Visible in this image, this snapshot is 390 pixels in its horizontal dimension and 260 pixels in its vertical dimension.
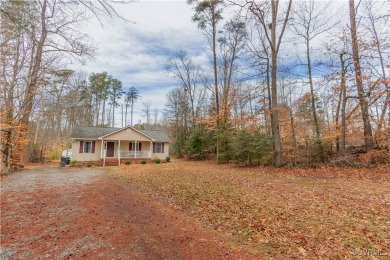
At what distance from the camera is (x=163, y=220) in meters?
5.00

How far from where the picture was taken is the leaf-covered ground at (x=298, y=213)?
3459 mm

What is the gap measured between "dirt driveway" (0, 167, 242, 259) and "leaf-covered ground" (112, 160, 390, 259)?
59cm

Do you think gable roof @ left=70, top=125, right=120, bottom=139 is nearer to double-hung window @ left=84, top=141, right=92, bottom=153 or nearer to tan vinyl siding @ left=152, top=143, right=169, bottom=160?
double-hung window @ left=84, top=141, right=92, bottom=153

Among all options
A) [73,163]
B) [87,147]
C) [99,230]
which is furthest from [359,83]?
[87,147]

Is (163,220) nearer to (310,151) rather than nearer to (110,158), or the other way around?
(310,151)

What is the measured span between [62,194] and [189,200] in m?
4.62

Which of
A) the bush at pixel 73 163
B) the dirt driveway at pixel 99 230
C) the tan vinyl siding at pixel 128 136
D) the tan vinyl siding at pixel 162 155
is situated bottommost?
the dirt driveway at pixel 99 230

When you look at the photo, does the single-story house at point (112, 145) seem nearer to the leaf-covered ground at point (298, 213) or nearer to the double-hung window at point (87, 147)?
the double-hung window at point (87, 147)

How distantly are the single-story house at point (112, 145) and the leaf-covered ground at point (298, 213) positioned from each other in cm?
1379

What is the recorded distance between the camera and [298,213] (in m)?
4.89

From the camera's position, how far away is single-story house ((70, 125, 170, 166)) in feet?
65.9

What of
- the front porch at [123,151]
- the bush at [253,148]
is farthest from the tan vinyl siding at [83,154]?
the bush at [253,148]

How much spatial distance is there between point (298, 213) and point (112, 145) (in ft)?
67.2

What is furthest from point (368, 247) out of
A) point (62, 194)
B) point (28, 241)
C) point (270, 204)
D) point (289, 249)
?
point (62, 194)
